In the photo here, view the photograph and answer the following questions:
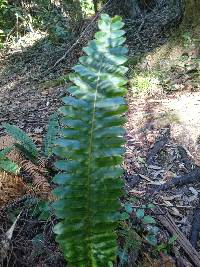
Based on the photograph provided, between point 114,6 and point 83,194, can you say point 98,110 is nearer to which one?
point 83,194

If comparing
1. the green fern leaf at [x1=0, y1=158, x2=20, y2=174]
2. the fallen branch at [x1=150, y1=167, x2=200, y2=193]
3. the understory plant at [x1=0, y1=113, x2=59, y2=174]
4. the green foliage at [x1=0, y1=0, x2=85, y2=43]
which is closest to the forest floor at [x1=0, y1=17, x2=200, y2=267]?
the fallen branch at [x1=150, y1=167, x2=200, y2=193]

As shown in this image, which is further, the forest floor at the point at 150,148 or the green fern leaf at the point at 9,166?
the green fern leaf at the point at 9,166

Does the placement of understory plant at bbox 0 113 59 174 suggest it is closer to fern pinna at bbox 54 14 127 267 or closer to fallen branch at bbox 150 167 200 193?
fallen branch at bbox 150 167 200 193

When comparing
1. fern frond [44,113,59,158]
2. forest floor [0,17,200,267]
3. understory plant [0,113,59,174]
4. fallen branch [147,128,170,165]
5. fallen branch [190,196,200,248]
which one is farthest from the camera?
fallen branch [147,128,170,165]

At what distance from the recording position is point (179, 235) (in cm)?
258

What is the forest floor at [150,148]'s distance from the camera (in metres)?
2.34

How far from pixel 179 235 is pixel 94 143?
4.25 ft

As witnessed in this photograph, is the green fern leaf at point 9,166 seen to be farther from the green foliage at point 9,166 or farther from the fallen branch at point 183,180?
the fallen branch at point 183,180

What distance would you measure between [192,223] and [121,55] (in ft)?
5.26

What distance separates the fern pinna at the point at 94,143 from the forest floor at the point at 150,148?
0.61m

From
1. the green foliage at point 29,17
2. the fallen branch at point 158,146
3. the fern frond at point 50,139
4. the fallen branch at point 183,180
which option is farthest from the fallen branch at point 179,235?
the green foliage at point 29,17

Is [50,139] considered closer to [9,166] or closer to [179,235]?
[9,166]

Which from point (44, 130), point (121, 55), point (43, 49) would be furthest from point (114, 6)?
point (121, 55)

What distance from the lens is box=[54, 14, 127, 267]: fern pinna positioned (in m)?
1.52
